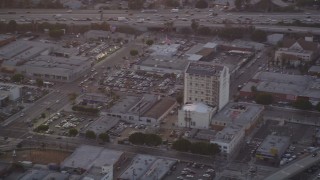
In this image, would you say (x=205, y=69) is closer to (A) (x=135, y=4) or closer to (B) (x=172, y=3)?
(A) (x=135, y=4)

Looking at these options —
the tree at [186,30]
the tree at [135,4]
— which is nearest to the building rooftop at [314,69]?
the tree at [186,30]

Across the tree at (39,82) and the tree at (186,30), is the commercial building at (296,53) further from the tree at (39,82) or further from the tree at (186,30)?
the tree at (39,82)

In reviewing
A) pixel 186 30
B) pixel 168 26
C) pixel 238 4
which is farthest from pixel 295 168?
pixel 238 4

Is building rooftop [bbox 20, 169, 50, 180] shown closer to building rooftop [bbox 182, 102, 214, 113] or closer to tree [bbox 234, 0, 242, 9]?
building rooftop [bbox 182, 102, 214, 113]

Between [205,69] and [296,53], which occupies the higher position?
[205,69]

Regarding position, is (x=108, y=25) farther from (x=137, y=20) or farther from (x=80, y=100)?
(x=80, y=100)

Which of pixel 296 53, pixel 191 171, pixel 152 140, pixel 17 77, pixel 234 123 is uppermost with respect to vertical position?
pixel 296 53

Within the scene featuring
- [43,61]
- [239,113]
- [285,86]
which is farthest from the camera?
[43,61]
